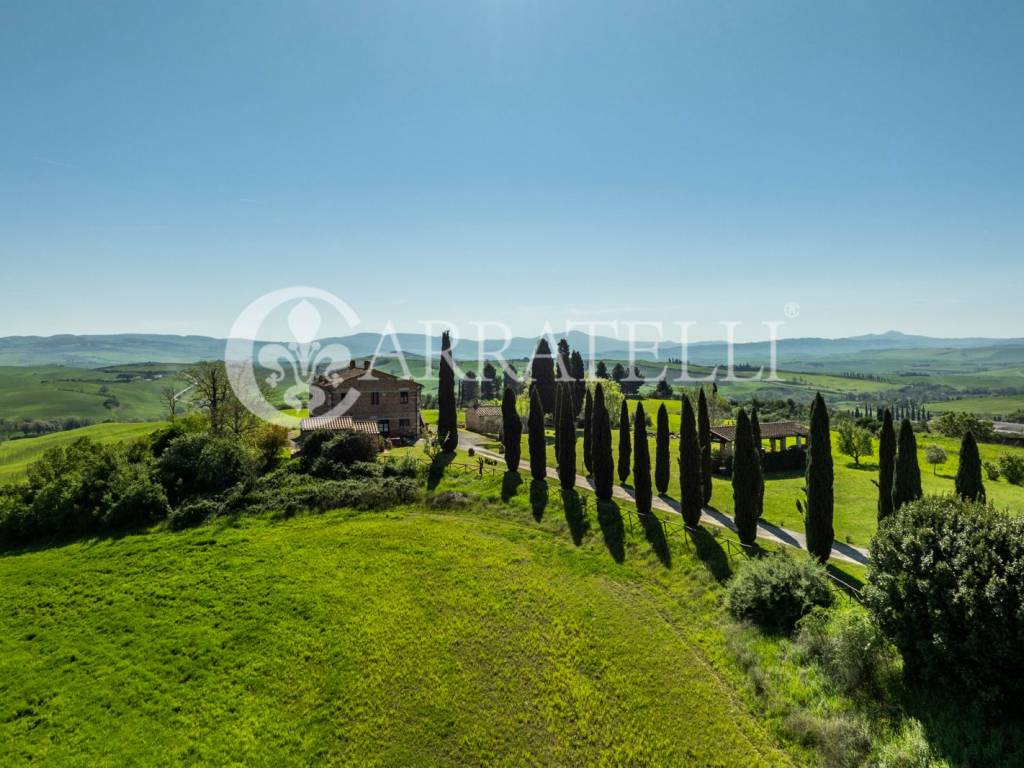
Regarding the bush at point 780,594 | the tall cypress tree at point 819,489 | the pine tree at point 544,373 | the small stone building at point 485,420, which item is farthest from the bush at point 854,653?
the pine tree at point 544,373

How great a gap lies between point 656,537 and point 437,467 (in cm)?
1944

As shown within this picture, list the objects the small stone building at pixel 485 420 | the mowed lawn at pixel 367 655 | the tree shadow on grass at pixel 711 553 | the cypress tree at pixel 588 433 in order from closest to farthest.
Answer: the mowed lawn at pixel 367 655
the tree shadow on grass at pixel 711 553
the cypress tree at pixel 588 433
the small stone building at pixel 485 420

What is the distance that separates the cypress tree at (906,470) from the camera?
2431cm

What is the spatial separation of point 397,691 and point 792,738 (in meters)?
12.6

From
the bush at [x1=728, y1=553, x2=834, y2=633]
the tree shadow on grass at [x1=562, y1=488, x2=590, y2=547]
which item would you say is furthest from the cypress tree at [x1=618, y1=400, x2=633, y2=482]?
the bush at [x1=728, y1=553, x2=834, y2=633]

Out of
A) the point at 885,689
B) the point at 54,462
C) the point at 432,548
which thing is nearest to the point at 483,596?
the point at 432,548

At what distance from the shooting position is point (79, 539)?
28.0 meters

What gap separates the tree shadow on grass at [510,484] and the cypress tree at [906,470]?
2297cm

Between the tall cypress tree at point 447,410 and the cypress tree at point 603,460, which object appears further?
the tall cypress tree at point 447,410

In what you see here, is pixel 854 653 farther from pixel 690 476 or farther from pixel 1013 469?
pixel 1013 469

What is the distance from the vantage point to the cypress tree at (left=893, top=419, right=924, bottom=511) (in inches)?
957

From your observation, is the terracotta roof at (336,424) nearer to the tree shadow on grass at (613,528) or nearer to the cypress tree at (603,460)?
the cypress tree at (603,460)

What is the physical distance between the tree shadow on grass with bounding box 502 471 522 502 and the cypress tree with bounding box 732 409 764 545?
1523 cm

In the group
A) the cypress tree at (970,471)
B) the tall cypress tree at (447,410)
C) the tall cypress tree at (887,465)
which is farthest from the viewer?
the tall cypress tree at (447,410)
